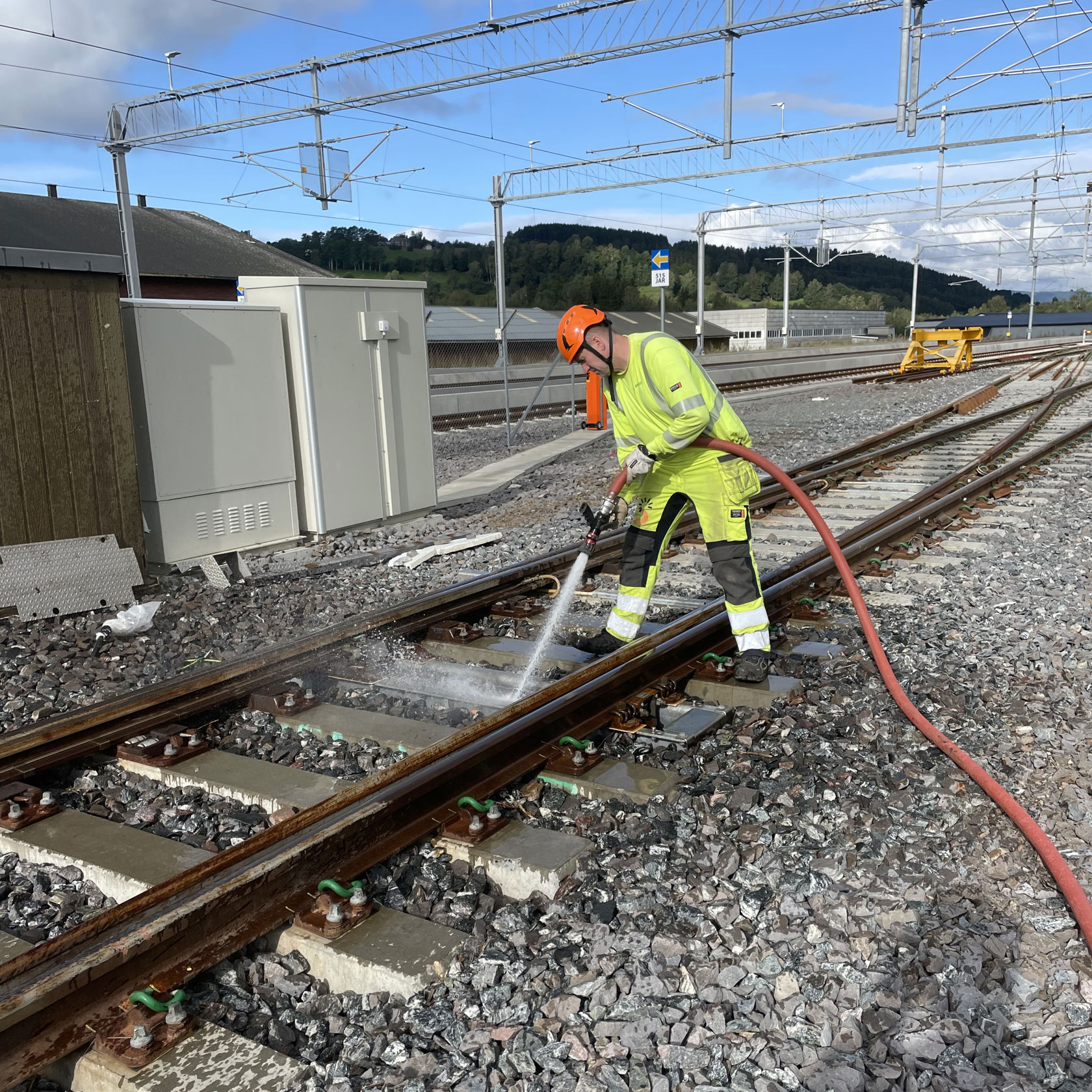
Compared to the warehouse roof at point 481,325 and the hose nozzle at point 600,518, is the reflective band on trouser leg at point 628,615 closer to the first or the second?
the hose nozzle at point 600,518

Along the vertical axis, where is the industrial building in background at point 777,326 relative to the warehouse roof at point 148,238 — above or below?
below

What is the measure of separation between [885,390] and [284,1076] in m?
24.2

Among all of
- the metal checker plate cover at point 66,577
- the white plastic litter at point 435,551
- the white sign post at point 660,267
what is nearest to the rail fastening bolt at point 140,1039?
the metal checker plate cover at point 66,577

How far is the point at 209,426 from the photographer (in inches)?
303

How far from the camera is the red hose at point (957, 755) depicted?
9.37 ft

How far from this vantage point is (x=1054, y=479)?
11.2 m

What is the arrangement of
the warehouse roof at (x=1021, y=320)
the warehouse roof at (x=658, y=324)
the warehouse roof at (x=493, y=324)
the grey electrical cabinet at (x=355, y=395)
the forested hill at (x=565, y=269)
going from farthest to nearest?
1. the warehouse roof at (x=1021, y=320)
2. the forested hill at (x=565, y=269)
3. the warehouse roof at (x=658, y=324)
4. the warehouse roof at (x=493, y=324)
5. the grey electrical cabinet at (x=355, y=395)

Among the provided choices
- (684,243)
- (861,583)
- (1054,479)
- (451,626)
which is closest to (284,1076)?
(451,626)

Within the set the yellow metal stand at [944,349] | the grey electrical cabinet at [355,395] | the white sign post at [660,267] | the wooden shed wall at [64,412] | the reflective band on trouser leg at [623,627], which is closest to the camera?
the reflective band on trouser leg at [623,627]

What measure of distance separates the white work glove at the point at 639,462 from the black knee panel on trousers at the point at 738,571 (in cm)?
54

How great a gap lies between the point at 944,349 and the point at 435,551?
27030 millimetres

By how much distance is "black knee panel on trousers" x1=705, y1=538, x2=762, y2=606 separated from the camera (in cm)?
500

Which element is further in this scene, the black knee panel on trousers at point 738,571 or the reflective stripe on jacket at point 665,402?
the black knee panel on trousers at point 738,571

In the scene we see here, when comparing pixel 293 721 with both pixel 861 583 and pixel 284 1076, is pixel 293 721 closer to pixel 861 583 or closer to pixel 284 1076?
pixel 284 1076
